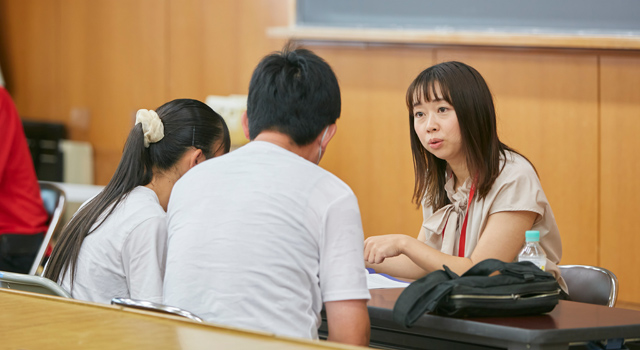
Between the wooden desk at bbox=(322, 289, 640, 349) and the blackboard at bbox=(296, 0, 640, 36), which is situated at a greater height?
the blackboard at bbox=(296, 0, 640, 36)

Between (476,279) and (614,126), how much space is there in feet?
8.39

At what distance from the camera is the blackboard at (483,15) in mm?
3611

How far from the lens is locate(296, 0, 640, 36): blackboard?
3.61m

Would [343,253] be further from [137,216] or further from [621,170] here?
[621,170]

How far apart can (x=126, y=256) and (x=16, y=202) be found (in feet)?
4.77

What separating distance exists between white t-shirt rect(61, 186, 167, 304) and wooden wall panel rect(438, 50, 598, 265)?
2.66 meters

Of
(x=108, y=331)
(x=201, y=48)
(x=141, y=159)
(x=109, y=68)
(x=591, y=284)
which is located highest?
(x=201, y=48)

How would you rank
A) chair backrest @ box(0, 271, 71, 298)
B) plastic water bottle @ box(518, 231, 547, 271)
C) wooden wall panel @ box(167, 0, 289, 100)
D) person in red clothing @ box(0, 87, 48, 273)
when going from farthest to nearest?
1. wooden wall panel @ box(167, 0, 289, 100)
2. person in red clothing @ box(0, 87, 48, 273)
3. plastic water bottle @ box(518, 231, 547, 271)
4. chair backrest @ box(0, 271, 71, 298)

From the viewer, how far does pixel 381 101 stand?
4.52 meters

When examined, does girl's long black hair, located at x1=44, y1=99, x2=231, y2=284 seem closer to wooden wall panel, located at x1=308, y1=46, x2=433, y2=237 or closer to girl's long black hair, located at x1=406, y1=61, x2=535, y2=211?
girl's long black hair, located at x1=406, y1=61, x2=535, y2=211

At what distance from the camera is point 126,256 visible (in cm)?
170

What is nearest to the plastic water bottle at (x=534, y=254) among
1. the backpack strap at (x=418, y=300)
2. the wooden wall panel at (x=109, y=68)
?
the backpack strap at (x=418, y=300)

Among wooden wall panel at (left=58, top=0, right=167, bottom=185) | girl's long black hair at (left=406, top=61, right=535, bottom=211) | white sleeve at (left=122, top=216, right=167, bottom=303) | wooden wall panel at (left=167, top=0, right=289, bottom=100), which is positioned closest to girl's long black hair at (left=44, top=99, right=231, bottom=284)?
white sleeve at (left=122, top=216, right=167, bottom=303)

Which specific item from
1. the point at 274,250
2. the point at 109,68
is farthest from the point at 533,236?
the point at 109,68
